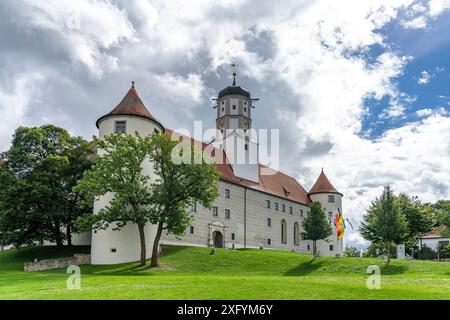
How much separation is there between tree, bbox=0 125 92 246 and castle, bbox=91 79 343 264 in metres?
3.19

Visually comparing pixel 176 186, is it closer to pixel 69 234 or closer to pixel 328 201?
pixel 69 234

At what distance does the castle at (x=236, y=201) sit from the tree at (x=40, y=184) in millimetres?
3190

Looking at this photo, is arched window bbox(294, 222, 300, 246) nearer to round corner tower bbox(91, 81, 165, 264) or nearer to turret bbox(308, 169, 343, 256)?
turret bbox(308, 169, 343, 256)

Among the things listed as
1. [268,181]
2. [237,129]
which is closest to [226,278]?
[237,129]

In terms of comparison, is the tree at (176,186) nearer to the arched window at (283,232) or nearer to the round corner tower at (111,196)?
the round corner tower at (111,196)

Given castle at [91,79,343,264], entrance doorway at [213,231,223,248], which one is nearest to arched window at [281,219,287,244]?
castle at [91,79,343,264]

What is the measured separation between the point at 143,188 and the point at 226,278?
1388cm

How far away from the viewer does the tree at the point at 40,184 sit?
3588cm

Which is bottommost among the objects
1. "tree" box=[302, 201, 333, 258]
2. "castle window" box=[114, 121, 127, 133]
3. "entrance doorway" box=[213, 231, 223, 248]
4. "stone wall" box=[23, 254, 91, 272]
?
"stone wall" box=[23, 254, 91, 272]

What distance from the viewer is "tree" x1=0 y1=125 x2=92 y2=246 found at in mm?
35875

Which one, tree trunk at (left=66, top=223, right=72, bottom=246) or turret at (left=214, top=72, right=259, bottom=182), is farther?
turret at (left=214, top=72, right=259, bottom=182)

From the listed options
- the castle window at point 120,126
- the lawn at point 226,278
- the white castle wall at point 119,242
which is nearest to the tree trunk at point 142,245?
the lawn at point 226,278

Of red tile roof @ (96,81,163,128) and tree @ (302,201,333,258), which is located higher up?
red tile roof @ (96,81,163,128)

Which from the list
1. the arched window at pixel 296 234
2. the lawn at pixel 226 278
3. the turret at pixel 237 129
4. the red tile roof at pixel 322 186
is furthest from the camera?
the red tile roof at pixel 322 186
